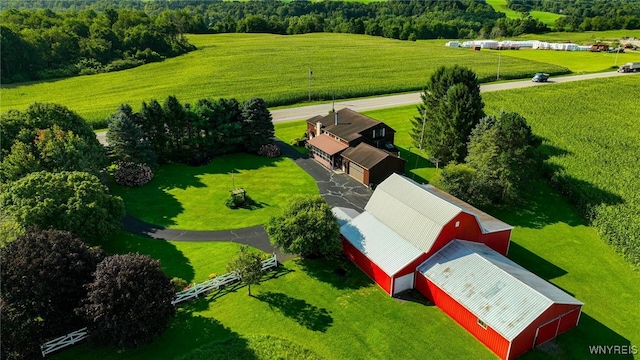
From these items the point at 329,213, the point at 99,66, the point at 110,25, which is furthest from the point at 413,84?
the point at 110,25

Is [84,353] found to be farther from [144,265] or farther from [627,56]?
[627,56]

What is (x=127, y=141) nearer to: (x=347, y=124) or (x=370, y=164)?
(x=347, y=124)

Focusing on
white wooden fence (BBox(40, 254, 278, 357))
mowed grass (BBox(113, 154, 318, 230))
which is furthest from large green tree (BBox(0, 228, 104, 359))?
mowed grass (BBox(113, 154, 318, 230))

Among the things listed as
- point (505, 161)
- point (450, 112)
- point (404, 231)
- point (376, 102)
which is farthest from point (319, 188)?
point (376, 102)

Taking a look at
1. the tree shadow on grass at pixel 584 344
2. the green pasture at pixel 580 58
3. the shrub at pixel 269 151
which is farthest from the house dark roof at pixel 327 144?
the green pasture at pixel 580 58

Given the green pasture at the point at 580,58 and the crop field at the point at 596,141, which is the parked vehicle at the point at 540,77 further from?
the green pasture at the point at 580,58

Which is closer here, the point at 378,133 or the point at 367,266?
the point at 367,266
